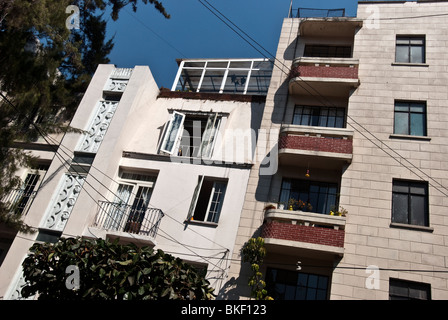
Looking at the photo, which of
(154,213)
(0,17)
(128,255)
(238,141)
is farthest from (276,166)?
(0,17)

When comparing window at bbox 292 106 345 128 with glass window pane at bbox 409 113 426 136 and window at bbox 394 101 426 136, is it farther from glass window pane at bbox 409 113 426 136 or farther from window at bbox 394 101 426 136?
glass window pane at bbox 409 113 426 136

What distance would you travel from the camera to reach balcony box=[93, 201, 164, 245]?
13.7 metres

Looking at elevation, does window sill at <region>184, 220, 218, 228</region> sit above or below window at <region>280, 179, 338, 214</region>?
below

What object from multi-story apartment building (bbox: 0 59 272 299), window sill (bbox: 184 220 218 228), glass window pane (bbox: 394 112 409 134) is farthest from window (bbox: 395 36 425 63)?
window sill (bbox: 184 220 218 228)

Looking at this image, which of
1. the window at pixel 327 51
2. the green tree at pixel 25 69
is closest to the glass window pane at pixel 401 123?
the window at pixel 327 51

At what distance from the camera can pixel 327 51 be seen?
17.5m

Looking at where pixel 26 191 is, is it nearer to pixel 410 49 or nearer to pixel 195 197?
pixel 195 197

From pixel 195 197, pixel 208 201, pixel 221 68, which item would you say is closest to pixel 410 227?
pixel 208 201

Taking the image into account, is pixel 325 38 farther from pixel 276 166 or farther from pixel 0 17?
→ pixel 0 17

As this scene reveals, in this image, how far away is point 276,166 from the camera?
1438 centimetres

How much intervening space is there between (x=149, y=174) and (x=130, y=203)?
1646 millimetres

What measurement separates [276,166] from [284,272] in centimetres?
Answer: 431

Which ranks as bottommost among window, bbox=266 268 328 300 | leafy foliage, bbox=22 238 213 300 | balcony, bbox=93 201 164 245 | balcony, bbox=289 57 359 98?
leafy foliage, bbox=22 238 213 300

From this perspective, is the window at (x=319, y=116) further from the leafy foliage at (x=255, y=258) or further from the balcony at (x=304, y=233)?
the leafy foliage at (x=255, y=258)
